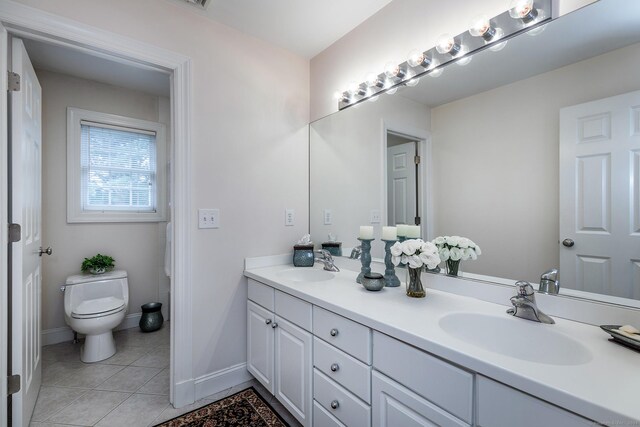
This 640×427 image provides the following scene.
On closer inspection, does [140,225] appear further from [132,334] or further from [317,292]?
[317,292]

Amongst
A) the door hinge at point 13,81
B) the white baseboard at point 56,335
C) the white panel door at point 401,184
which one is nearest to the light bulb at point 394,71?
the white panel door at point 401,184

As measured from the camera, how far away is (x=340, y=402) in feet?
3.93

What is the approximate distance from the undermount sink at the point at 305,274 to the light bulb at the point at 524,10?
5.14 feet

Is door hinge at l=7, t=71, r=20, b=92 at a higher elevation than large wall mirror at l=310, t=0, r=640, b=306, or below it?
higher

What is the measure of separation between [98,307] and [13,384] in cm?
99

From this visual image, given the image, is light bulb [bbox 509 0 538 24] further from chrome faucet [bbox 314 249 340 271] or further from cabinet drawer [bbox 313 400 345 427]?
cabinet drawer [bbox 313 400 345 427]

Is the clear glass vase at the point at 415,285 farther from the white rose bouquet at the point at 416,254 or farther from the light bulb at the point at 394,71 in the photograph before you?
the light bulb at the point at 394,71

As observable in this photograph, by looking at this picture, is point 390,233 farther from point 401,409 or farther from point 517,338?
point 401,409

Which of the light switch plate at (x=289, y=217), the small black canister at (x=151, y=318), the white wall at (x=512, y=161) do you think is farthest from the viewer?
the small black canister at (x=151, y=318)

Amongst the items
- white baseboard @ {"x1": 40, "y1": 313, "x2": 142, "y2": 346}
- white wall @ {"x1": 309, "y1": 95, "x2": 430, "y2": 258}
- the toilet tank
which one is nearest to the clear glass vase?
white wall @ {"x1": 309, "y1": 95, "x2": 430, "y2": 258}

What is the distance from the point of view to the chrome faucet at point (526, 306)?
1.04 metres

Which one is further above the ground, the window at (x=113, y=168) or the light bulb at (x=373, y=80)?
the light bulb at (x=373, y=80)

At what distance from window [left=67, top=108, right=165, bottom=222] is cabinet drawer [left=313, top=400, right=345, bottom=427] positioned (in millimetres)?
2540

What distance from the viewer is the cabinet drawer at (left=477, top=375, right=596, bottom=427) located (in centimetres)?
65
